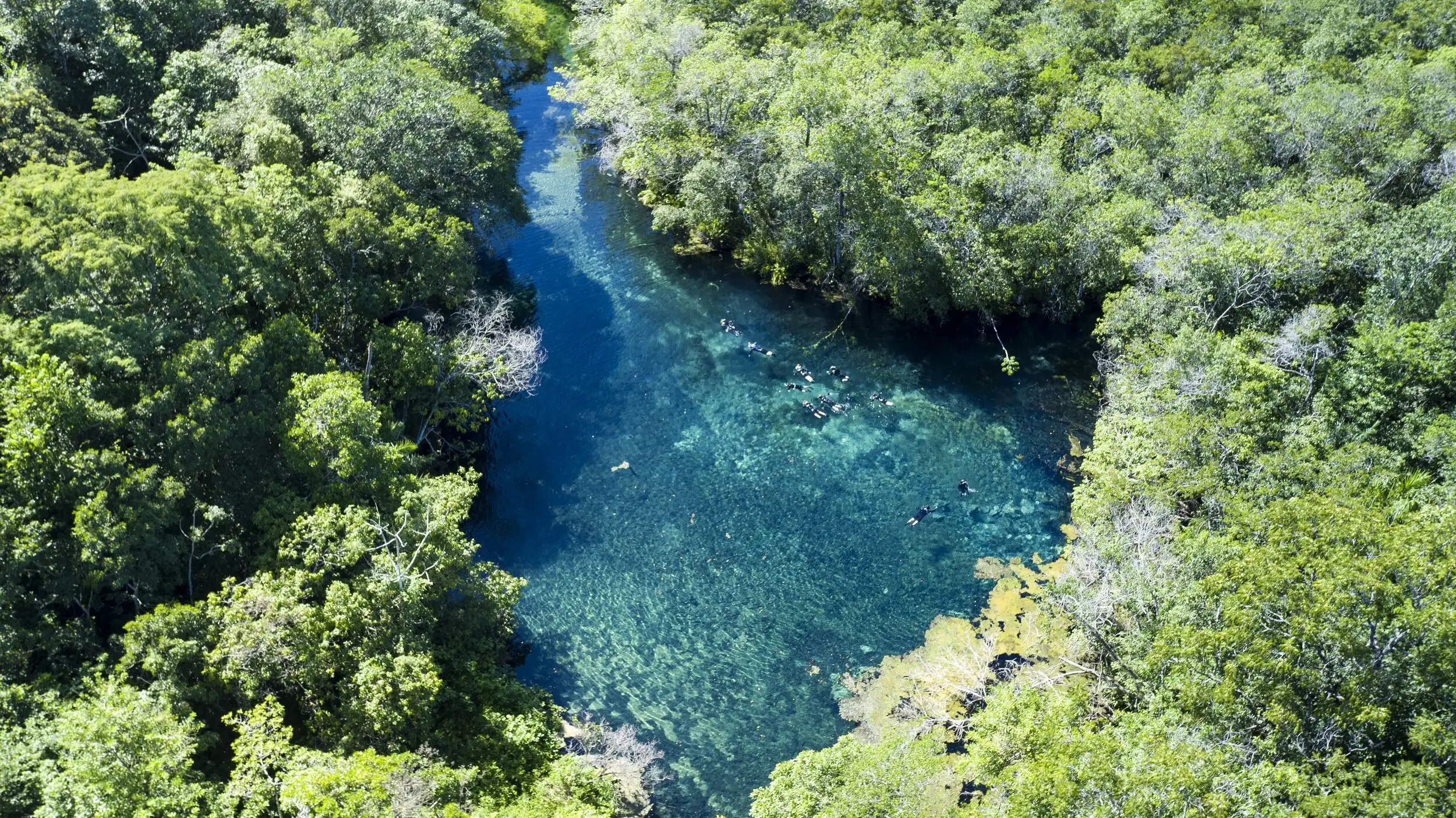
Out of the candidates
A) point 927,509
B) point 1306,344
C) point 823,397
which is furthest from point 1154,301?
point 823,397

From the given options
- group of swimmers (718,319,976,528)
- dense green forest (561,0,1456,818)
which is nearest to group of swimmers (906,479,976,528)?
group of swimmers (718,319,976,528)

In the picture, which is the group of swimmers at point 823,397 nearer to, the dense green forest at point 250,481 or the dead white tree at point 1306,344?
the dead white tree at point 1306,344

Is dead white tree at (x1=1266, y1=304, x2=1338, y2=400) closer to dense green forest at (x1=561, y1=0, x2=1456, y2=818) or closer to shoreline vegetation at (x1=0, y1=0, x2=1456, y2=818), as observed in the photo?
dense green forest at (x1=561, y1=0, x2=1456, y2=818)

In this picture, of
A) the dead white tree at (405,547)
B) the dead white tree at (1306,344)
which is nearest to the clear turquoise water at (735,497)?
the dead white tree at (405,547)

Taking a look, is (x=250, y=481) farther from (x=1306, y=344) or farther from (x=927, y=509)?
(x=1306, y=344)

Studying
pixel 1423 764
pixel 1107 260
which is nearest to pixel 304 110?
pixel 1107 260

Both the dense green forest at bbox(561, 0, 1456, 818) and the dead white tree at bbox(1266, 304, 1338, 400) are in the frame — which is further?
the dead white tree at bbox(1266, 304, 1338, 400)
